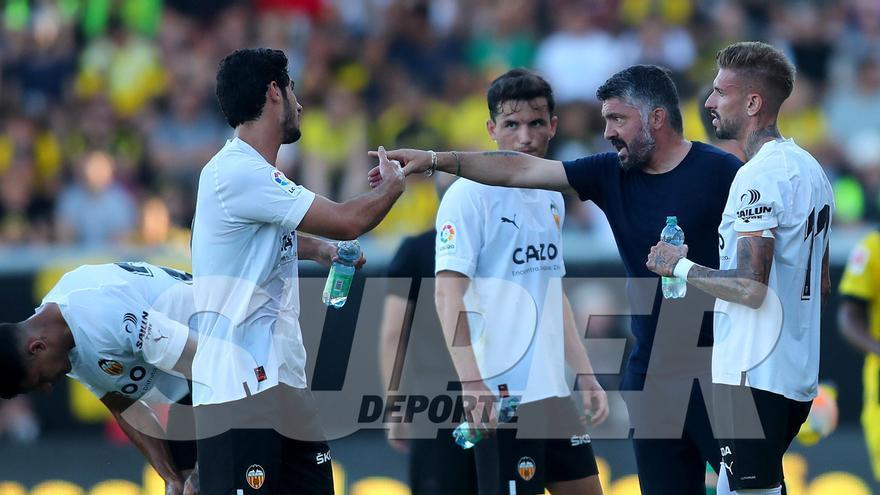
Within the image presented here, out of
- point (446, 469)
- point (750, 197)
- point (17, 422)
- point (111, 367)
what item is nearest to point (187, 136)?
point (17, 422)

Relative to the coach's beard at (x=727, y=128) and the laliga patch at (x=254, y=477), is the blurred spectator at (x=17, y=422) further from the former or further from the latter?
the coach's beard at (x=727, y=128)

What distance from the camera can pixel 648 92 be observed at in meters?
6.66

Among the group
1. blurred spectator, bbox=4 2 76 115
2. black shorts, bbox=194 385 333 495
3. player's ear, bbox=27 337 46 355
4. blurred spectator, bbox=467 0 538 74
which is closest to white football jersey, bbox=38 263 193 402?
player's ear, bbox=27 337 46 355

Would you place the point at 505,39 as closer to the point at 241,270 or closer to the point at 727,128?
the point at 727,128

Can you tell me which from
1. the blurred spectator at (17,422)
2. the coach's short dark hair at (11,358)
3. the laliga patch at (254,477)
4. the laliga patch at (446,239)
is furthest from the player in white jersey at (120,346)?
the blurred spectator at (17,422)

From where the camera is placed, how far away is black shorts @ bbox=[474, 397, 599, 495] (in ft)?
23.6

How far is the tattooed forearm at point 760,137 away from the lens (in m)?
6.30

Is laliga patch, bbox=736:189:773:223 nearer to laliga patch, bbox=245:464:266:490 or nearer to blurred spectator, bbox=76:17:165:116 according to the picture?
laliga patch, bbox=245:464:266:490

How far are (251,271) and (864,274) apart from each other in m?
4.71

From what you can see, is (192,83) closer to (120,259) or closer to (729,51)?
(120,259)

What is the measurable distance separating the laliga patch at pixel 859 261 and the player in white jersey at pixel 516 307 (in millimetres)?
2551

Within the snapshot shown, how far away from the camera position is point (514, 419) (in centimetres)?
722

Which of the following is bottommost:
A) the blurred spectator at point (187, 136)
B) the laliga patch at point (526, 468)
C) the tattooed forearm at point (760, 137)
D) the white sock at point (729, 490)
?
the laliga patch at point (526, 468)

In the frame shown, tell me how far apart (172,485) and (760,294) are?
314cm
